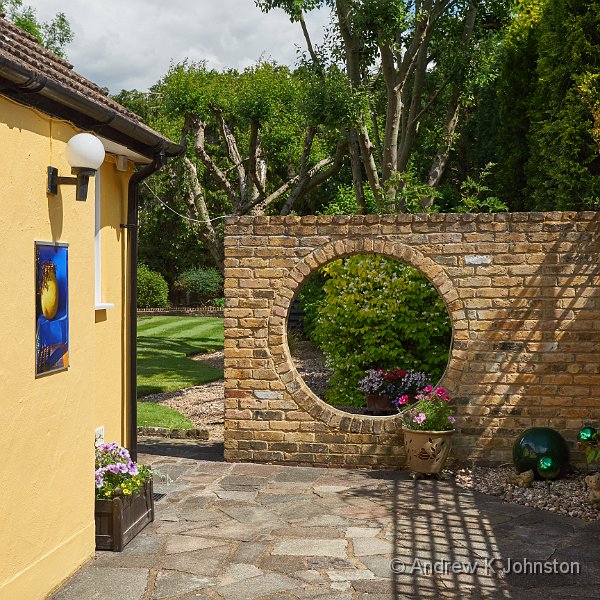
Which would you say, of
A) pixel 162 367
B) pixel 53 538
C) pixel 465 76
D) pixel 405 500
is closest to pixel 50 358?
pixel 53 538

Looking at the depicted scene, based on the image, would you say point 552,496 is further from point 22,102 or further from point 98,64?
point 98,64

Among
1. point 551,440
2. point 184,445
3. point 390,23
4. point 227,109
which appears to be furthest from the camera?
point 227,109

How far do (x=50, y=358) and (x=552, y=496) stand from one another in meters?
4.20

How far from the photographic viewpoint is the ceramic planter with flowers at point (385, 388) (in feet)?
32.0

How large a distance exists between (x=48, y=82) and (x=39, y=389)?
5.53ft

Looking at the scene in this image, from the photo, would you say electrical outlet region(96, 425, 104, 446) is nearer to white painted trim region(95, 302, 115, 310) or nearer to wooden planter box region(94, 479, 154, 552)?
wooden planter box region(94, 479, 154, 552)

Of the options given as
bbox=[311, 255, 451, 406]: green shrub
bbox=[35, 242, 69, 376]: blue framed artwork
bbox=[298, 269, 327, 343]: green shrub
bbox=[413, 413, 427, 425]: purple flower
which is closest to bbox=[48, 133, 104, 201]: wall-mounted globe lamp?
bbox=[35, 242, 69, 376]: blue framed artwork

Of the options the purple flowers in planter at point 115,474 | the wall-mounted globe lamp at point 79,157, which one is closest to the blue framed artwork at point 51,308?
the wall-mounted globe lamp at point 79,157

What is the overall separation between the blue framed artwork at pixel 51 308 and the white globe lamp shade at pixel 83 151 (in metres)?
0.50

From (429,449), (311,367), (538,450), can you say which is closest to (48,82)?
(429,449)

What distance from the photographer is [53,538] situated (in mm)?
4434

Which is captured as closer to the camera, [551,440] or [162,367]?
[551,440]

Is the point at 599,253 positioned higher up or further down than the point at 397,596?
higher up

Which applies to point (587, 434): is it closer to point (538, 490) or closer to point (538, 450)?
point (538, 450)
